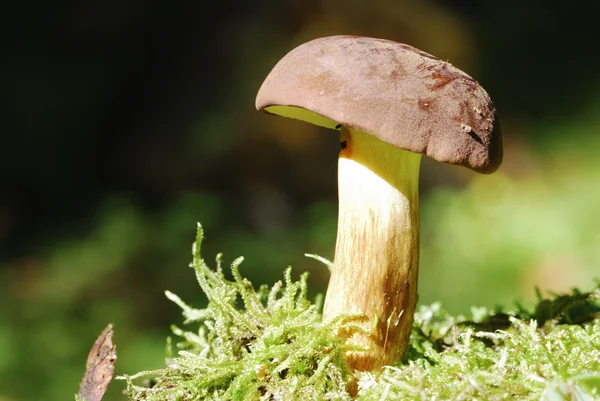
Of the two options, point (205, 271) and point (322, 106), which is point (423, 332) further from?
point (322, 106)

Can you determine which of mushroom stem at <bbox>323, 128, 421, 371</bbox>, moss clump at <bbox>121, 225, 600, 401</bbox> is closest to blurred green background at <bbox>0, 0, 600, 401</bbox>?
moss clump at <bbox>121, 225, 600, 401</bbox>

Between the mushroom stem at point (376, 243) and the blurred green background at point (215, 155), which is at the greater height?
the blurred green background at point (215, 155)

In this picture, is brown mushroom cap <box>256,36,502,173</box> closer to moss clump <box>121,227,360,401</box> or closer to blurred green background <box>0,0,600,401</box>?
moss clump <box>121,227,360,401</box>

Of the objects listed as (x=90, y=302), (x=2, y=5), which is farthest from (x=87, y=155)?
(x=90, y=302)

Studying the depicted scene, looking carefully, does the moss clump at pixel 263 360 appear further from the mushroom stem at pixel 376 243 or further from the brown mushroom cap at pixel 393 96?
the brown mushroom cap at pixel 393 96

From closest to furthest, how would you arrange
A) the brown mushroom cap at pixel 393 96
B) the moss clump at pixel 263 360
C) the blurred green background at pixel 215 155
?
the brown mushroom cap at pixel 393 96 → the moss clump at pixel 263 360 → the blurred green background at pixel 215 155

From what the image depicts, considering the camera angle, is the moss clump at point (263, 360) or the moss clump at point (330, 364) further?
the moss clump at point (263, 360)

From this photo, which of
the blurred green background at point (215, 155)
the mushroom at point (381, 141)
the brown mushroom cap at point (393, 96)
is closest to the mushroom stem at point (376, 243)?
the mushroom at point (381, 141)

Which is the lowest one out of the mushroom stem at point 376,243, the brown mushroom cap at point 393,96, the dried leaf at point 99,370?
the dried leaf at point 99,370

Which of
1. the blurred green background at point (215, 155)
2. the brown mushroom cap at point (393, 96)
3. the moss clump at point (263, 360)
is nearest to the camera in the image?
the brown mushroom cap at point (393, 96)
